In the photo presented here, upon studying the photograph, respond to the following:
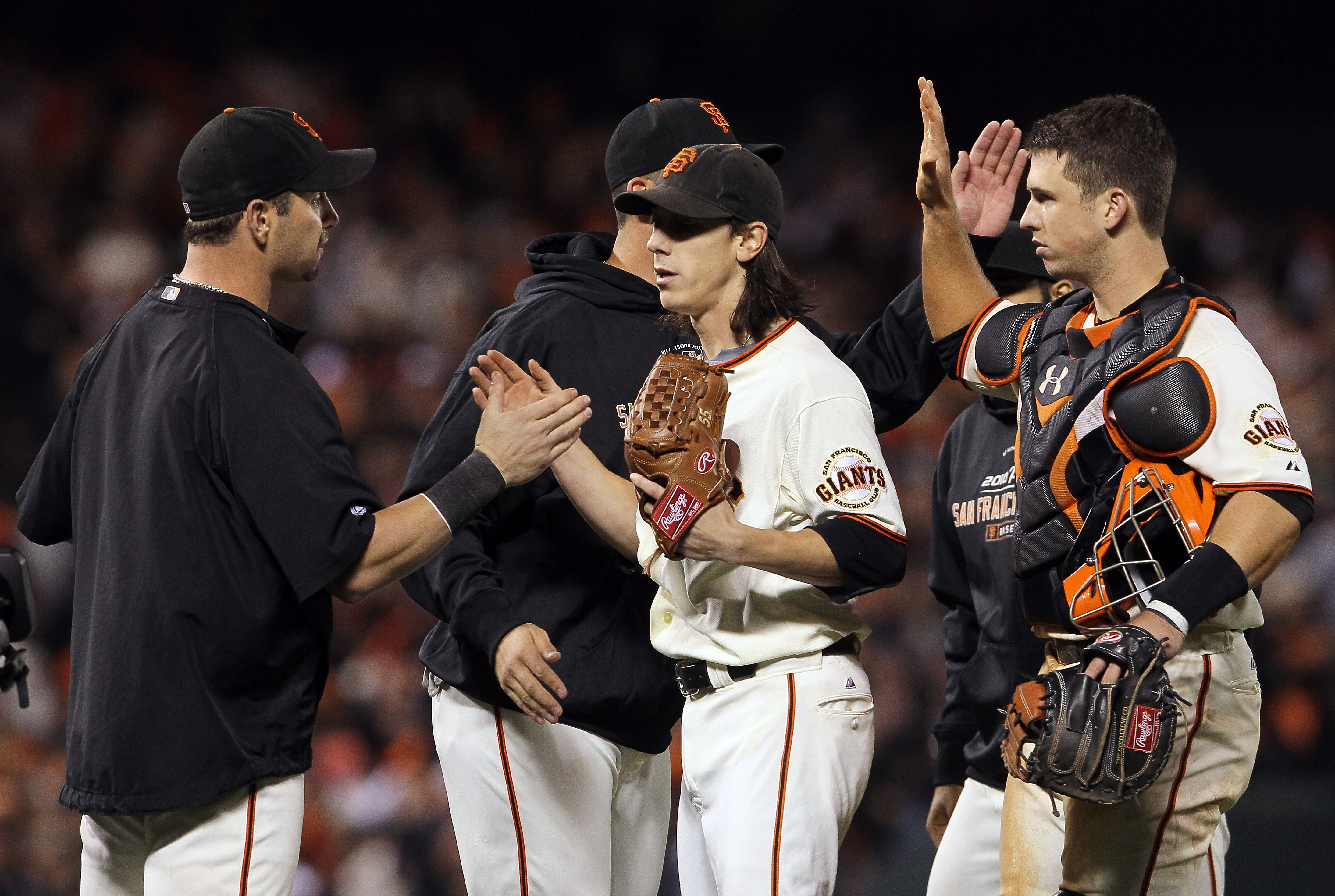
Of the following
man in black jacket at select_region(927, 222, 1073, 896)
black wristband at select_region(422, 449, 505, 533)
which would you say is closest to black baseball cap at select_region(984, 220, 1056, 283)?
man in black jacket at select_region(927, 222, 1073, 896)

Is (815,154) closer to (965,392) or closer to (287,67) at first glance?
(965,392)

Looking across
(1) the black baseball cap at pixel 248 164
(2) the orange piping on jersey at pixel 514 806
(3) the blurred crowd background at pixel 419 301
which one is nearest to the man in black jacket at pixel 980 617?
(2) the orange piping on jersey at pixel 514 806

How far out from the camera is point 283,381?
2.59 metres

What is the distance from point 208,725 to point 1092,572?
1.67m

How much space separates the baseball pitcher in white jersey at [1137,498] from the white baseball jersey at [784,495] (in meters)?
0.36

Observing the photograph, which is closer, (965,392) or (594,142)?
(965,392)

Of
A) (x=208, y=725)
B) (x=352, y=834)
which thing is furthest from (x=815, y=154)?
(x=208, y=725)

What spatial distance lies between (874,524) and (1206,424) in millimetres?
631

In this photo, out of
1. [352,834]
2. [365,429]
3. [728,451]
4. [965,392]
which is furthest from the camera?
[965,392]

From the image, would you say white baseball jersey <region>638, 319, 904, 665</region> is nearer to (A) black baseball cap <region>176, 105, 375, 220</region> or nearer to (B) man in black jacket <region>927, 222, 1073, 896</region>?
(B) man in black jacket <region>927, 222, 1073, 896</region>

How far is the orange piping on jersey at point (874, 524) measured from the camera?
2.58 meters

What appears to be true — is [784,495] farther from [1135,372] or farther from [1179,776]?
[1179,776]

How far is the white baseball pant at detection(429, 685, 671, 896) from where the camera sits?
2.95 metres

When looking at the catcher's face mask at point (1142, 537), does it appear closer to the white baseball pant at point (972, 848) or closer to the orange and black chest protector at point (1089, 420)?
the orange and black chest protector at point (1089, 420)
